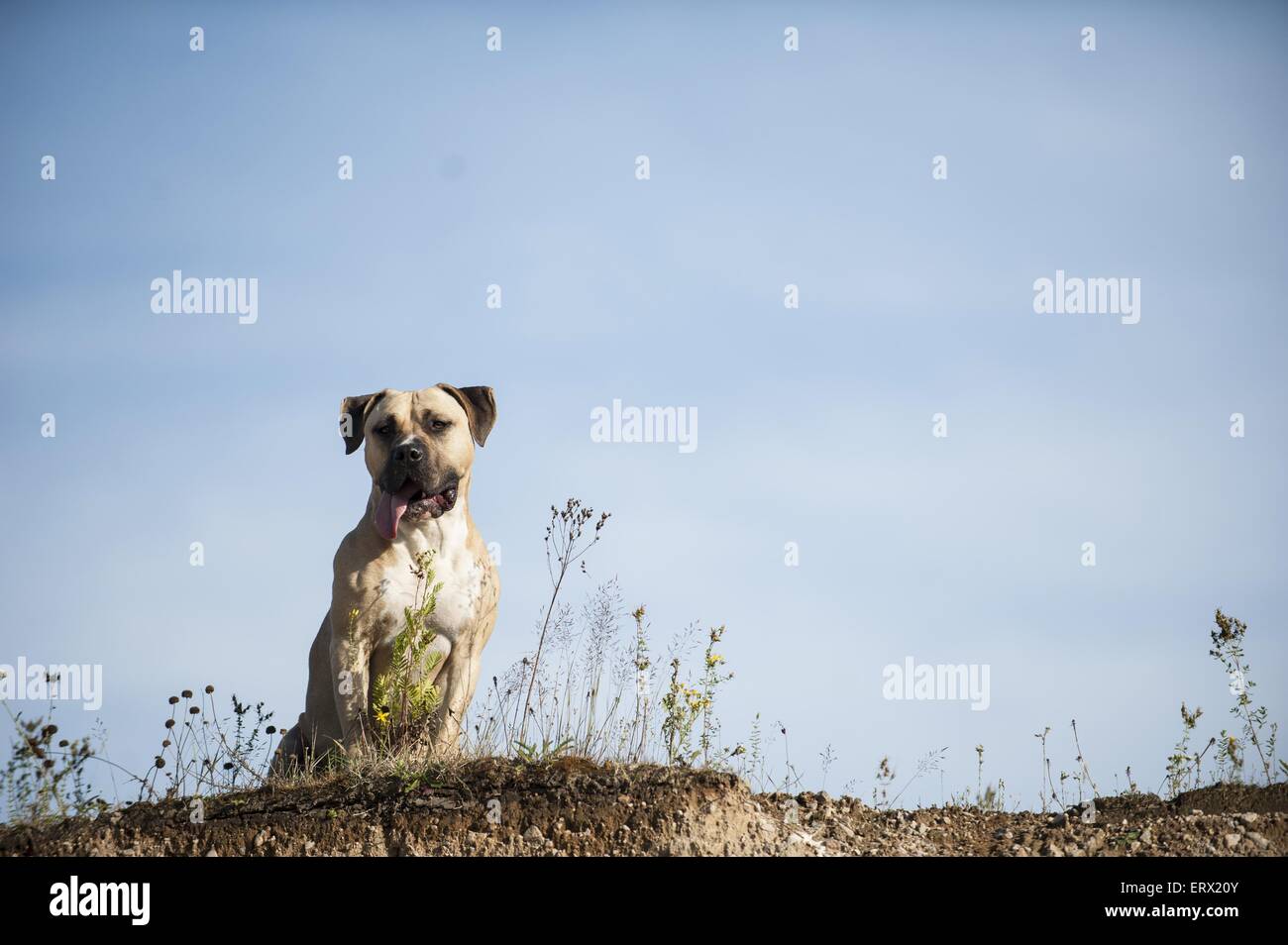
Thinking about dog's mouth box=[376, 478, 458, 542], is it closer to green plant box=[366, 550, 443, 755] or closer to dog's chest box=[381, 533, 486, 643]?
dog's chest box=[381, 533, 486, 643]

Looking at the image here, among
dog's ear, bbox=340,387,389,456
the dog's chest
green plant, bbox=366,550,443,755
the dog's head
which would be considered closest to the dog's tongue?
the dog's head

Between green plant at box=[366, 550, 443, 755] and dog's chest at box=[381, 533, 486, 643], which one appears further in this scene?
dog's chest at box=[381, 533, 486, 643]

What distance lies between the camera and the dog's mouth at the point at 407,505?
7043 millimetres

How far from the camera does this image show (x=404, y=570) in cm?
700

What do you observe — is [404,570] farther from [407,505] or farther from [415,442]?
[415,442]

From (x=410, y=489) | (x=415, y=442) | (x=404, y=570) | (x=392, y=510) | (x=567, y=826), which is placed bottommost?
(x=567, y=826)

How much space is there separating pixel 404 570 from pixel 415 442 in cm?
80

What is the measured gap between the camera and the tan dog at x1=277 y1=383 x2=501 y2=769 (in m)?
6.95

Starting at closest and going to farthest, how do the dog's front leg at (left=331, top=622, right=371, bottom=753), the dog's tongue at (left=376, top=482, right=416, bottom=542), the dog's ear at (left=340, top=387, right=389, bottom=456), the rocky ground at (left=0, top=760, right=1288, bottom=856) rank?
the rocky ground at (left=0, top=760, right=1288, bottom=856)
the dog's front leg at (left=331, top=622, right=371, bottom=753)
the dog's tongue at (left=376, top=482, right=416, bottom=542)
the dog's ear at (left=340, top=387, right=389, bottom=456)

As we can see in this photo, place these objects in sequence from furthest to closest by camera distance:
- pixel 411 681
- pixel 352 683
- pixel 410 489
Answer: pixel 410 489 < pixel 352 683 < pixel 411 681

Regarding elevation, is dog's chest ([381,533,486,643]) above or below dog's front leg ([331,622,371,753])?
above

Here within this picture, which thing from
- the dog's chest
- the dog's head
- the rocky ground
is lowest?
the rocky ground

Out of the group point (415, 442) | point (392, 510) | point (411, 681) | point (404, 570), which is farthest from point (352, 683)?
point (415, 442)
